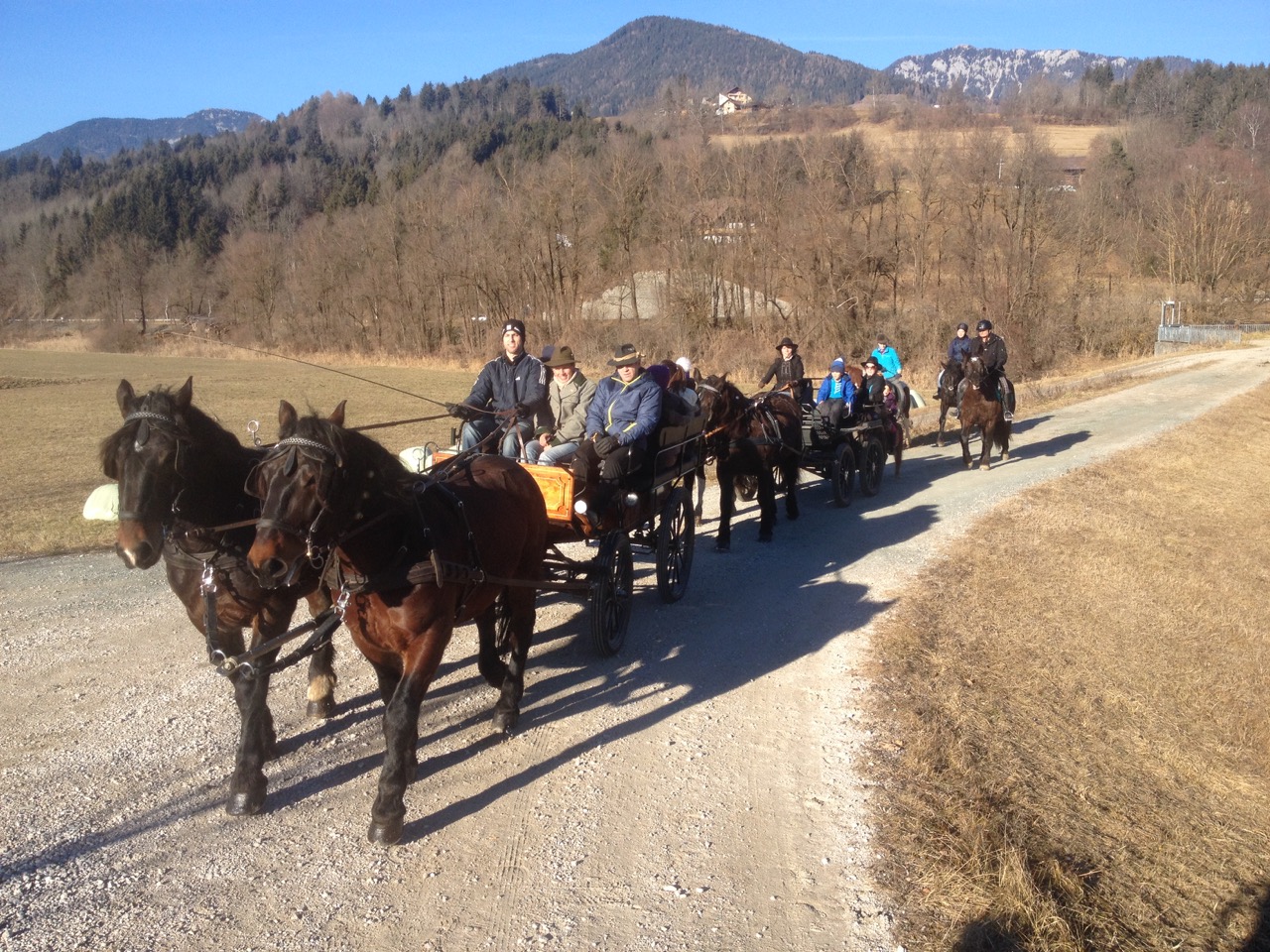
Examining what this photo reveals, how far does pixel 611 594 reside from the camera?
23.4 feet

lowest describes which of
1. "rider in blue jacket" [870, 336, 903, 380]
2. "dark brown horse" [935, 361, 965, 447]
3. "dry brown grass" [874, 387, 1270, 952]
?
"dry brown grass" [874, 387, 1270, 952]

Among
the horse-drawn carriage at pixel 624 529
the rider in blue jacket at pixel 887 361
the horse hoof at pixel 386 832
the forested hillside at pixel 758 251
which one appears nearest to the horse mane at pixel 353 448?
the horse hoof at pixel 386 832

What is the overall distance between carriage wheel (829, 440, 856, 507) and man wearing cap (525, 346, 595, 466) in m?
5.54

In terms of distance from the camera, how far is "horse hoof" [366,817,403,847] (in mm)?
4641

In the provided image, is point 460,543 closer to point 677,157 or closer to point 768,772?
point 768,772

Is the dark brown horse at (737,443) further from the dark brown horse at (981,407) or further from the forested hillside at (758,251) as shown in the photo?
the forested hillside at (758,251)

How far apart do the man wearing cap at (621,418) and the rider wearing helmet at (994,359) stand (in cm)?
986

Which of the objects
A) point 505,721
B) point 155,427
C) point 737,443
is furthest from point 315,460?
point 737,443

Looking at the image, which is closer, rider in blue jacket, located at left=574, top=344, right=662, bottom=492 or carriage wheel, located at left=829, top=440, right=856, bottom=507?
rider in blue jacket, located at left=574, top=344, right=662, bottom=492

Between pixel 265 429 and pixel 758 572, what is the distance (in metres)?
16.9

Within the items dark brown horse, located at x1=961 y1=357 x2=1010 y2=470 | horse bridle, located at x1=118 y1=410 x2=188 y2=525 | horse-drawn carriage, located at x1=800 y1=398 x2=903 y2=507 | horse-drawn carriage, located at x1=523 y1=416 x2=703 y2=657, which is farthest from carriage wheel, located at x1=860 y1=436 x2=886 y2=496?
horse bridle, located at x1=118 y1=410 x2=188 y2=525

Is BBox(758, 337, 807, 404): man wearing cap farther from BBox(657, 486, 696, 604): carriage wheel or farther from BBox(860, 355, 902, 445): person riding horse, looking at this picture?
BBox(657, 486, 696, 604): carriage wheel

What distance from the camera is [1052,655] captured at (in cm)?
858

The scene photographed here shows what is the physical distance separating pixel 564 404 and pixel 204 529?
4011 mm
